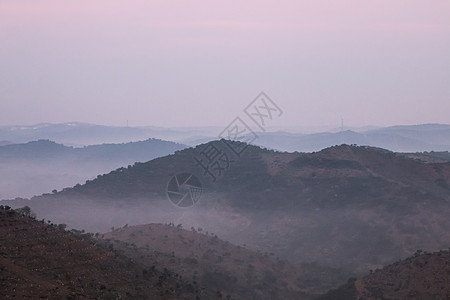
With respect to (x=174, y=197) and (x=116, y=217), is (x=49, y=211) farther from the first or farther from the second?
(x=174, y=197)

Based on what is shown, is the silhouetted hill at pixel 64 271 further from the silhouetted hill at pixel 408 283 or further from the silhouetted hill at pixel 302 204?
the silhouetted hill at pixel 302 204

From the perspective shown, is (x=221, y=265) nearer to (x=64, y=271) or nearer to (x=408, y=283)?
(x=408, y=283)

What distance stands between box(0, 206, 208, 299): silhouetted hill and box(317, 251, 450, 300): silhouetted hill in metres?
11.9

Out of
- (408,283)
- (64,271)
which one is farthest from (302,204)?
(64,271)

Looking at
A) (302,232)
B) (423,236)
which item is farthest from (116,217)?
(423,236)

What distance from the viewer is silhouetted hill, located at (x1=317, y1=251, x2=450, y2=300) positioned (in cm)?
3347

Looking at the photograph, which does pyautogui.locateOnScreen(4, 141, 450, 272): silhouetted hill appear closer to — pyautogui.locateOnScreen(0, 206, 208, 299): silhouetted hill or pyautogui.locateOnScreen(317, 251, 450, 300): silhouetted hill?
pyautogui.locateOnScreen(317, 251, 450, 300): silhouetted hill

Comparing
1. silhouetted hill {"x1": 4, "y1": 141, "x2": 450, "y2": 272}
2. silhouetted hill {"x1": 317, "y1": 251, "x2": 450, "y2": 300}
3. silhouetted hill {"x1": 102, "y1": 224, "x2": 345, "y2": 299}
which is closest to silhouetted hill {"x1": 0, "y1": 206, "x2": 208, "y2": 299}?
silhouetted hill {"x1": 102, "y1": 224, "x2": 345, "y2": 299}

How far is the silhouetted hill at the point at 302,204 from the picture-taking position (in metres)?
65.1

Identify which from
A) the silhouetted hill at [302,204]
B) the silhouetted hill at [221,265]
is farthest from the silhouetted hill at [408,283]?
the silhouetted hill at [302,204]

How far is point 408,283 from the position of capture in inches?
1394

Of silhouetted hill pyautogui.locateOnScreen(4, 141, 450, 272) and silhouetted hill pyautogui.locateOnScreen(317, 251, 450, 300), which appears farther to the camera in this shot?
silhouetted hill pyautogui.locateOnScreen(4, 141, 450, 272)

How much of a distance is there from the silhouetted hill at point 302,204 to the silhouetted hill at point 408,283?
17.7m

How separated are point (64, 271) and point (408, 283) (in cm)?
2473
